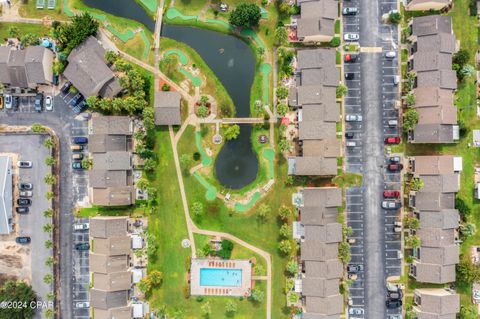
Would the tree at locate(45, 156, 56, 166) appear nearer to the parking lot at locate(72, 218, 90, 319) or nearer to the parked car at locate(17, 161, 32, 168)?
the parked car at locate(17, 161, 32, 168)

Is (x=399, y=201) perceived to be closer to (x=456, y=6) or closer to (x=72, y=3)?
(x=456, y=6)

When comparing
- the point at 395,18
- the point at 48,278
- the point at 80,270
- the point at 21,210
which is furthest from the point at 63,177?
the point at 395,18

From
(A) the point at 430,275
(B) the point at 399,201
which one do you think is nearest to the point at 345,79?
(B) the point at 399,201

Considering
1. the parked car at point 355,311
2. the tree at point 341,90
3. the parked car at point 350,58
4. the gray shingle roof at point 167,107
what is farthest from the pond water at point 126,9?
the parked car at point 355,311

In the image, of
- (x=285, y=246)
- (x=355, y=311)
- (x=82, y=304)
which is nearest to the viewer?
(x=285, y=246)

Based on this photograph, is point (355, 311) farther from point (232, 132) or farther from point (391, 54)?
point (391, 54)

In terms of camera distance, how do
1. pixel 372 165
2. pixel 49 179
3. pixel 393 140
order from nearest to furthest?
pixel 49 179 → pixel 393 140 → pixel 372 165

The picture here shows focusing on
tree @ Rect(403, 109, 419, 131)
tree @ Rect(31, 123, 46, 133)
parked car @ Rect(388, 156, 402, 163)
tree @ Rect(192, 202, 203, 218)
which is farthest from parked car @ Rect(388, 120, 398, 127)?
tree @ Rect(31, 123, 46, 133)

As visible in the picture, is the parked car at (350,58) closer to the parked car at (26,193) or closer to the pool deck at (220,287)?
the pool deck at (220,287)
